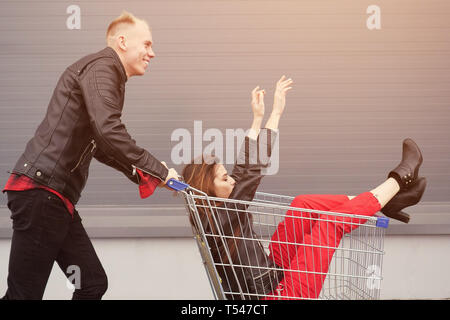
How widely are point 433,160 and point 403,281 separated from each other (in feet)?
3.48

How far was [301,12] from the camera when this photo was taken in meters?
4.95

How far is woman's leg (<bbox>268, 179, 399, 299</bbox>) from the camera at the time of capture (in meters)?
3.06

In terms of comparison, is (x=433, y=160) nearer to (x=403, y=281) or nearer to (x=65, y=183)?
(x=403, y=281)

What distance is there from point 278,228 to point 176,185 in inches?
36.2

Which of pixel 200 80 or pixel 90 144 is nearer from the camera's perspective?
pixel 90 144

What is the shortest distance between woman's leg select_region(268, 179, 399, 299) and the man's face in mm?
1314

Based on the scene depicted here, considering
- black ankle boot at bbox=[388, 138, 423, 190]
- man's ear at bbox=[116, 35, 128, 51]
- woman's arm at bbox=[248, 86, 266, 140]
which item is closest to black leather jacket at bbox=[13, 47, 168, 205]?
man's ear at bbox=[116, 35, 128, 51]

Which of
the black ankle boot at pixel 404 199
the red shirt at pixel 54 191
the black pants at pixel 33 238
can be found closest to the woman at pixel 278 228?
the black ankle boot at pixel 404 199

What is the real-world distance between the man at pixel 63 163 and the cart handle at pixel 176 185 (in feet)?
0.08

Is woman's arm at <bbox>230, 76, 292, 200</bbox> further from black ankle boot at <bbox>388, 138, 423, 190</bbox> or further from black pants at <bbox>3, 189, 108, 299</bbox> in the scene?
black pants at <bbox>3, 189, 108, 299</bbox>

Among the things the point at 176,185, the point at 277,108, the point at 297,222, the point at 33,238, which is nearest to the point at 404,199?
the point at 297,222

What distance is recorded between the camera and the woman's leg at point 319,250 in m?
3.06

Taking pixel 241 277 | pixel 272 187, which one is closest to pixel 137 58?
pixel 241 277

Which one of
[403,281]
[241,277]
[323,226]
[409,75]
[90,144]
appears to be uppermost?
[409,75]
